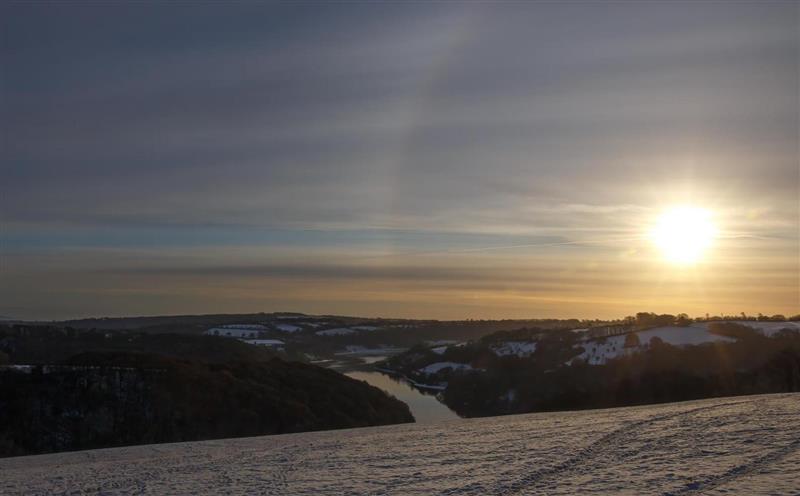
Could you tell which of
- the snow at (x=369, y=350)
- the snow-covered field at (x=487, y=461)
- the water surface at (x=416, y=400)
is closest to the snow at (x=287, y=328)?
the snow at (x=369, y=350)

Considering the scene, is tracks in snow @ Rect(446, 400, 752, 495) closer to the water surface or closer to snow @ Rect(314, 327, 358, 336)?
the water surface

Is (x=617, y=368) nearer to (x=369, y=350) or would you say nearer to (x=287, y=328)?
(x=369, y=350)

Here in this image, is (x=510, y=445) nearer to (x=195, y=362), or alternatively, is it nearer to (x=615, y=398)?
(x=615, y=398)

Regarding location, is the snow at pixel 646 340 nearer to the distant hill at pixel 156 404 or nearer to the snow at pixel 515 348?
the snow at pixel 515 348

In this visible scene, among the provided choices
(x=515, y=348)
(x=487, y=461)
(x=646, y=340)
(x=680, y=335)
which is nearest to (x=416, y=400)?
(x=646, y=340)

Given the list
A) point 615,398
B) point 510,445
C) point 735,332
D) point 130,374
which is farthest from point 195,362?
point 735,332

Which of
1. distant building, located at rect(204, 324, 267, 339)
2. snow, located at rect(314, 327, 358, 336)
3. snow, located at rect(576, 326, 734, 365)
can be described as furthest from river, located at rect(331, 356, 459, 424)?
snow, located at rect(314, 327, 358, 336)
